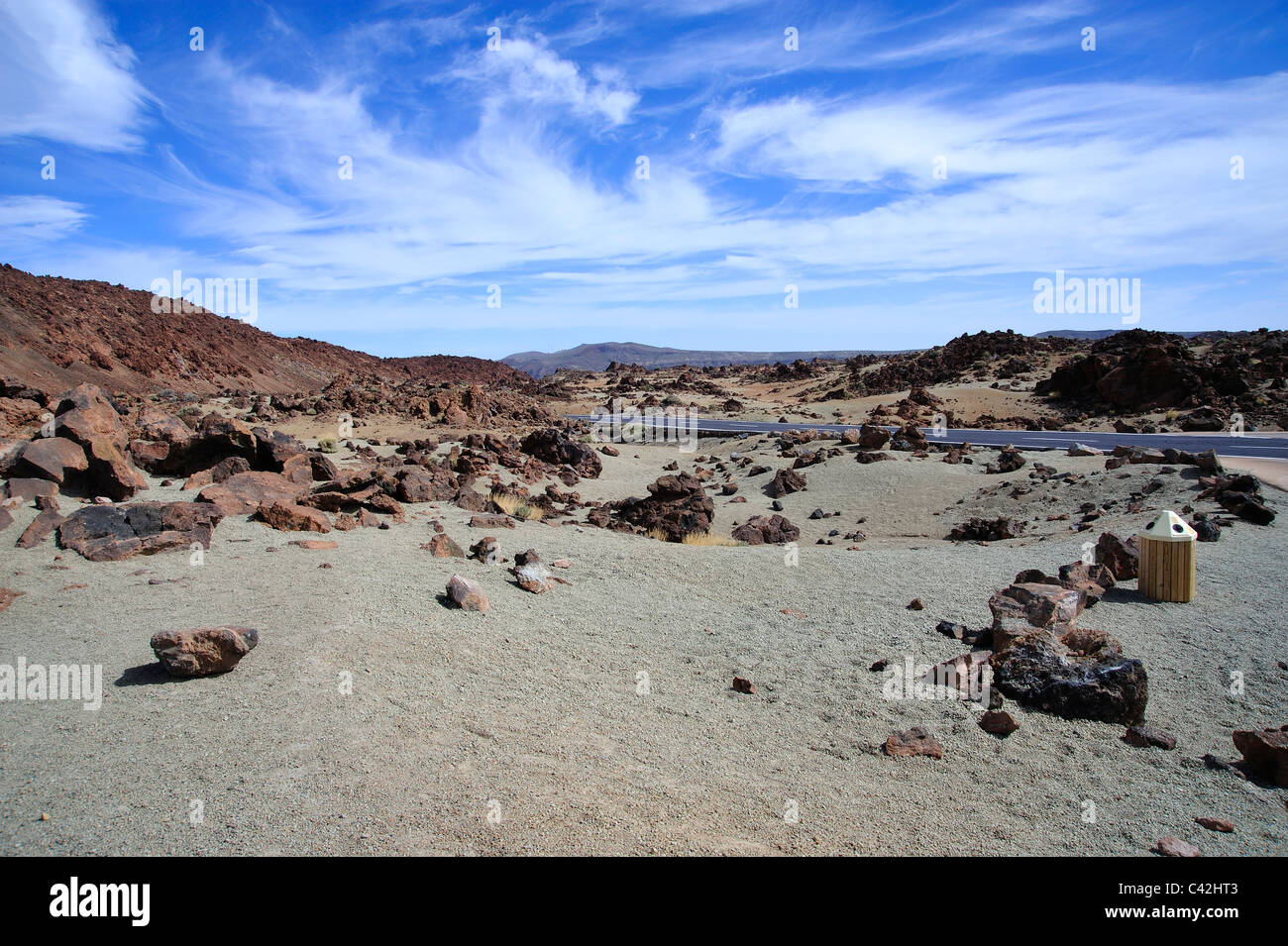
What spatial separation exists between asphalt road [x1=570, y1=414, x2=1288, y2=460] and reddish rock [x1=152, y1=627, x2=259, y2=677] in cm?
2094

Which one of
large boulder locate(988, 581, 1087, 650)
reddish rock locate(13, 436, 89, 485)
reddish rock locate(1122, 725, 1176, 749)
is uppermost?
reddish rock locate(13, 436, 89, 485)

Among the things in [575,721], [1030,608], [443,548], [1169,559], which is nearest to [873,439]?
[1169,559]

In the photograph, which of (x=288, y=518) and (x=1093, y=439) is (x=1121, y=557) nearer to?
(x=288, y=518)

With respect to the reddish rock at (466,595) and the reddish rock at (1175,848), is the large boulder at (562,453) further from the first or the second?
the reddish rock at (1175,848)

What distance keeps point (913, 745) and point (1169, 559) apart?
4761 mm

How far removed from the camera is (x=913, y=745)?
16.8 ft

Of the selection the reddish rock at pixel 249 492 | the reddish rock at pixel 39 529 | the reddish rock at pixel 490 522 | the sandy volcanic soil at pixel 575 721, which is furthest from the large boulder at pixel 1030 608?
the reddish rock at pixel 39 529

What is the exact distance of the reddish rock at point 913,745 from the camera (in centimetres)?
506

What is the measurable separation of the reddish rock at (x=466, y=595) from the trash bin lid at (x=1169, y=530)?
723 centimetres

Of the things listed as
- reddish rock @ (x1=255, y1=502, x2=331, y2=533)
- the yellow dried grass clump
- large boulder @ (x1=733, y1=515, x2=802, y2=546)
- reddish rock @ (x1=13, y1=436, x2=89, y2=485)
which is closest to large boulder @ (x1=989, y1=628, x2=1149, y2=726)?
large boulder @ (x1=733, y1=515, x2=802, y2=546)

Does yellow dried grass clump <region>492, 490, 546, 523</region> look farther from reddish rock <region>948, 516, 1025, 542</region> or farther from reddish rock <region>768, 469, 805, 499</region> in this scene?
reddish rock <region>948, 516, 1025, 542</region>

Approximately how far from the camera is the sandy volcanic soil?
12.8 ft
